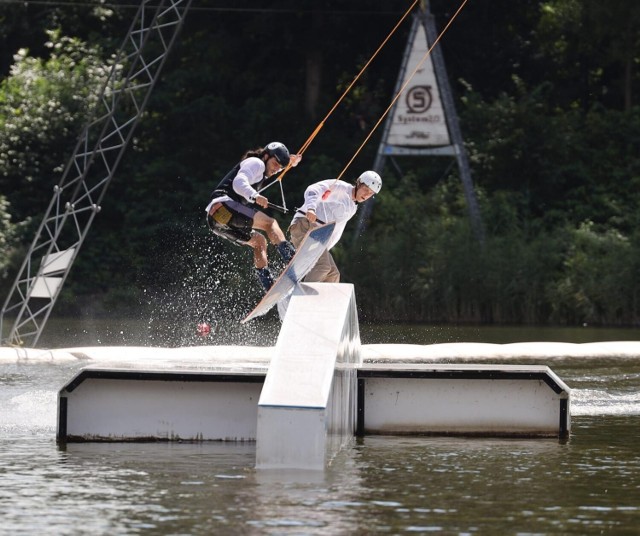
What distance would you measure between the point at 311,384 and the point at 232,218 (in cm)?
404

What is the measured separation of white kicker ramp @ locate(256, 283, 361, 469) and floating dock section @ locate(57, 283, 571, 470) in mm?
11

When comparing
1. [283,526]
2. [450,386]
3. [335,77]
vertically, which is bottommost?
[283,526]

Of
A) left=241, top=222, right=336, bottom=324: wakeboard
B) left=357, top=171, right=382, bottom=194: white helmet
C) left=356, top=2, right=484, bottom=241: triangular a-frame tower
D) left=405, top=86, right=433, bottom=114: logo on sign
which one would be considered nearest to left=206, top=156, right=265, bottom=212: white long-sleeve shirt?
left=241, top=222, right=336, bottom=324: wakeboard

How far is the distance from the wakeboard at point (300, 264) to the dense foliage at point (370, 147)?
15.9 meters

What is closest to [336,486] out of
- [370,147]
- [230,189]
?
[230,189]

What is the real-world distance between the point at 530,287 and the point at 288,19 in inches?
407

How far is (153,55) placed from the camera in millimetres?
38938

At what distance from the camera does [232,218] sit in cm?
1509

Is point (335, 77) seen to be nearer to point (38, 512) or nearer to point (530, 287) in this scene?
point (530, 287)

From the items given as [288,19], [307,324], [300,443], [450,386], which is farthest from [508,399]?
[288,19]

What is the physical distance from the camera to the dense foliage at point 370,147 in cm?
3083

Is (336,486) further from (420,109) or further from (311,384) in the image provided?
(420,109)

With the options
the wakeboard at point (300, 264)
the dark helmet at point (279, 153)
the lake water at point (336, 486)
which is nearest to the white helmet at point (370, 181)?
the wakeboard at point (300, 264)

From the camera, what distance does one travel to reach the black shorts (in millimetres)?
15023
